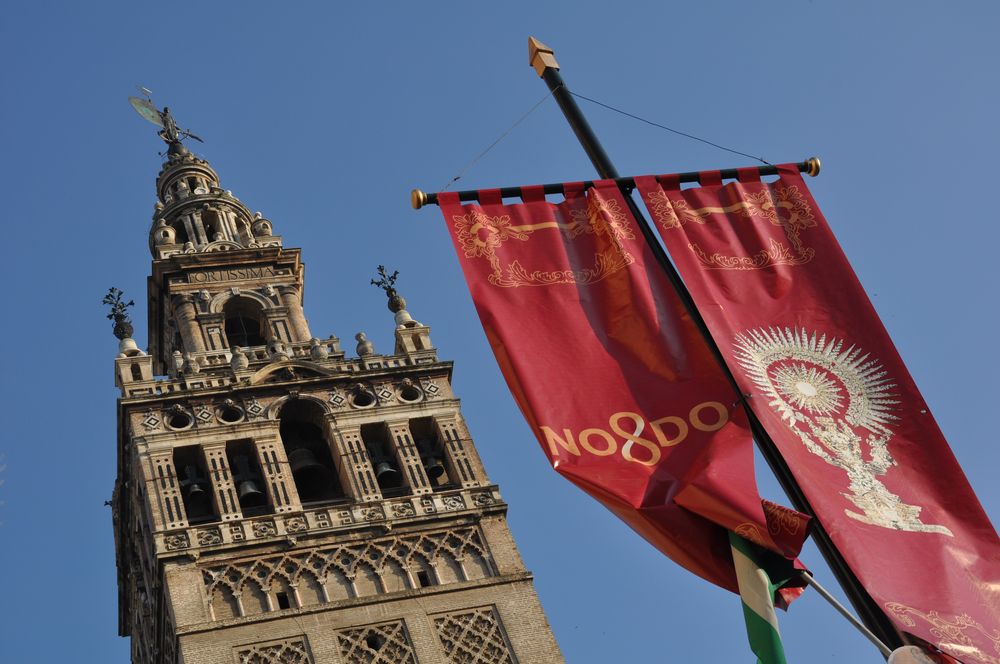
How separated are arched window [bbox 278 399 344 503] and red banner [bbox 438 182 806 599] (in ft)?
88.6

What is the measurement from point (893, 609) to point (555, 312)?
4.66 metres

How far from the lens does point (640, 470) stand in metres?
15.1

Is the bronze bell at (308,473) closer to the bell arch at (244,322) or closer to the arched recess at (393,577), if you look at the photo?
the arched recess at (393,577)

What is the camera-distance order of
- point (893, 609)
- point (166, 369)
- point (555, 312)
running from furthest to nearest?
point (166, 369) < point (555, 312) < point (893, 609)

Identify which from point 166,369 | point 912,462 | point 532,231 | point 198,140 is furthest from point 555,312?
point 198,140

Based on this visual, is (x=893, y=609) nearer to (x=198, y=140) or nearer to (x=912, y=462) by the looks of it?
(x=912, y=462)

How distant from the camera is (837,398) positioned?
640 inches

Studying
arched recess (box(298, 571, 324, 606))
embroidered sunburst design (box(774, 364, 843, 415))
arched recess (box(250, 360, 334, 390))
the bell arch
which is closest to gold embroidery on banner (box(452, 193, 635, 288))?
embroidered sunburst design (box(774, 364, 843, 415))

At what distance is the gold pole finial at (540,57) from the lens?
18141mm

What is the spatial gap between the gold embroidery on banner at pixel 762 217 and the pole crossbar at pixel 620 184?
23 centimetres

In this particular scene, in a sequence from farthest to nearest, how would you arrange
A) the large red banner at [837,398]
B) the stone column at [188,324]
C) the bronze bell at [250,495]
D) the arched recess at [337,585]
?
the stone column at [188,324] < the bronze bell at [250,495] < the arched recess at [337,585] < the large red banner at [837,398]

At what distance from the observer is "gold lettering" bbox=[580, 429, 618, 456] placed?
50.4 feet

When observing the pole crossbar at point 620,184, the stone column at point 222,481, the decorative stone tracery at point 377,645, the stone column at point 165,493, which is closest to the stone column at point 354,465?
the stone column at point 222,481

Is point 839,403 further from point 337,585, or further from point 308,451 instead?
point 308,451
